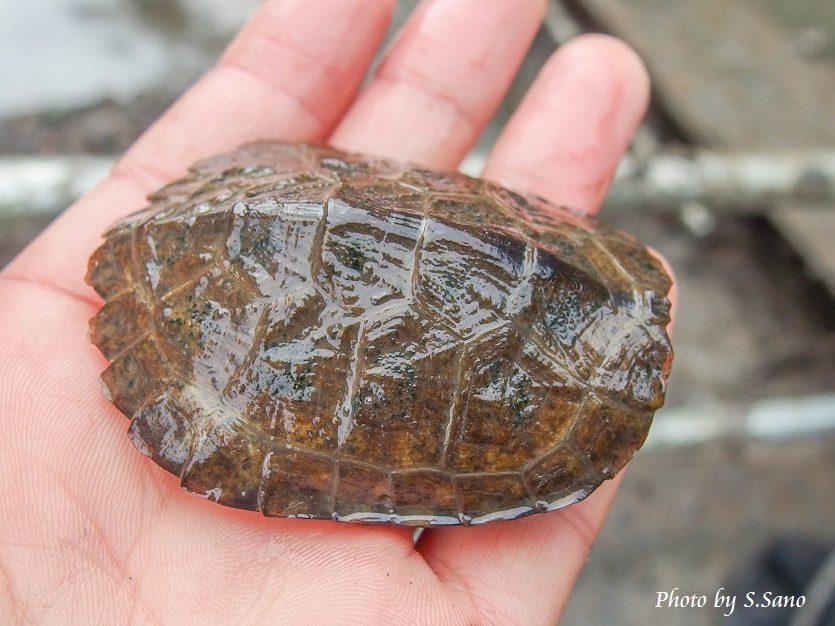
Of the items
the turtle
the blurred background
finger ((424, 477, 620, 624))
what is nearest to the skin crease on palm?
finger ((424, 477, 620, 624))

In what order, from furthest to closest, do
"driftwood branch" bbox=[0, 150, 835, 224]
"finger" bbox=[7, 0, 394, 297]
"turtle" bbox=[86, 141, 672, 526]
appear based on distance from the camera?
"driftwood branch" bbox=[0, 150, 835, 224] → "finger" bbox=[7, 0, 394, 297] → "turtle" bbox=[86, 141, 672, 526]

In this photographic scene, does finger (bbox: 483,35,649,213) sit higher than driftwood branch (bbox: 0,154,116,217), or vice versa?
finger (bbox: 483,35,649,213)

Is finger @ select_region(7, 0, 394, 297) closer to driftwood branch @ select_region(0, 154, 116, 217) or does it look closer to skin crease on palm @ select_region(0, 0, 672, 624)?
skin crease on palm @ select_region(0, 0, 672, 624)

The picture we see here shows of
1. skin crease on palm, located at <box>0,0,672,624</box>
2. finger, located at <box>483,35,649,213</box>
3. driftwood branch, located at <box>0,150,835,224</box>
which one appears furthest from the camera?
driftwood branch, located at <box>0,150,835,224</box>

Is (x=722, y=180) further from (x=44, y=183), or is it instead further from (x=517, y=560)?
(x=44, y=183)

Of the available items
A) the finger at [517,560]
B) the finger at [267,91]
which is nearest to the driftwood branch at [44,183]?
the finger at [267,91]

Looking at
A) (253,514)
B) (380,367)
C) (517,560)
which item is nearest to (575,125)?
(380,367)

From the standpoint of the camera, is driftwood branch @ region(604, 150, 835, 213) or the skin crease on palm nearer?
the skin crease on palm
